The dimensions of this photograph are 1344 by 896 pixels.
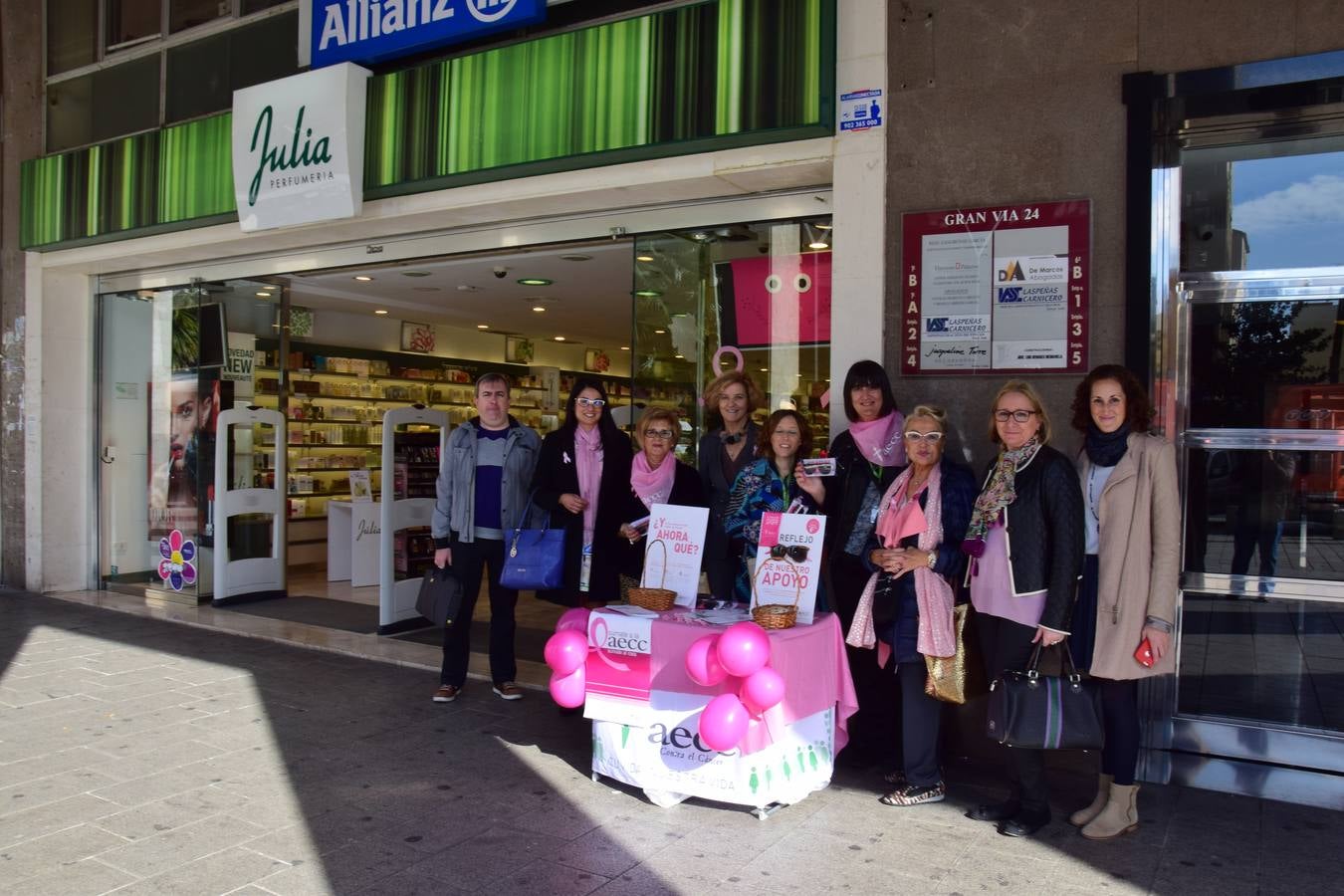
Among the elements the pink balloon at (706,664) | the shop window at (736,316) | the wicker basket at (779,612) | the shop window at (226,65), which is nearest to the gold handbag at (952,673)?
the wicker basket at (779,612)

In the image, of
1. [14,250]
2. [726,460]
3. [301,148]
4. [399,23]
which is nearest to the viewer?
[726,460]

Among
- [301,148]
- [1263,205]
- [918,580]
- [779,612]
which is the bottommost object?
[779,612]

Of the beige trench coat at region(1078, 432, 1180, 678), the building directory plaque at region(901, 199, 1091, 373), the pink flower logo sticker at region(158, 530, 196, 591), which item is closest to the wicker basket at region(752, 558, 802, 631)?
the beige trench coat at region(1078, 432, 1180, 678)

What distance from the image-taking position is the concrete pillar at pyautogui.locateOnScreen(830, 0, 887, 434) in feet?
15.6

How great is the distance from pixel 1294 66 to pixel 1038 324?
1.36 m

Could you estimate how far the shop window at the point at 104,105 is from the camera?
8.27 meters

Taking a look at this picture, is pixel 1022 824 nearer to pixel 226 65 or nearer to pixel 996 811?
pixel 996 811

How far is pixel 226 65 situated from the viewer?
7660 mm

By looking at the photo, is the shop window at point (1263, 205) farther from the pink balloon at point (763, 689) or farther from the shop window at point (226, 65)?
the shop window at point (226, 65)

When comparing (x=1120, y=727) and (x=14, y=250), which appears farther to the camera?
(x=14, y=250)

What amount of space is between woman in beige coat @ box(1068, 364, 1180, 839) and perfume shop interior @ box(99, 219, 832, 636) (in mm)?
1814

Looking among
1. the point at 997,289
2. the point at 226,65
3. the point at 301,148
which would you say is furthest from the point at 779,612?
the point at 226,65

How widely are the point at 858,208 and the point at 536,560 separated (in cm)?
231

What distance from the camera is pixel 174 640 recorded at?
277 inches
